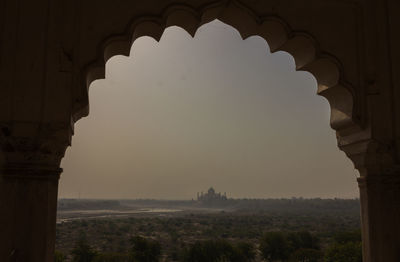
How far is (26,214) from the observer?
3379mm

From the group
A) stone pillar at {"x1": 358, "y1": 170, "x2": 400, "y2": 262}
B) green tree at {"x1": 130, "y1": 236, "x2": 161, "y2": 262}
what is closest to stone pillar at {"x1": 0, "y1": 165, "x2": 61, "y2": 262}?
stone pillar at {"x1": 358, "y1": 170, "x2": 400, "y2": 262}

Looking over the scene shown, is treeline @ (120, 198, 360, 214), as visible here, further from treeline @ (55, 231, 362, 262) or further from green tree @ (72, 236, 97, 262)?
green tree @ (72, 236, 97, 262)

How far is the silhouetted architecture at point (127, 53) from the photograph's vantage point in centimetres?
343

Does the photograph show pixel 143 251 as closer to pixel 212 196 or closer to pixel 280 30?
pixel 280 30

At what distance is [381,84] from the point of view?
421 cm

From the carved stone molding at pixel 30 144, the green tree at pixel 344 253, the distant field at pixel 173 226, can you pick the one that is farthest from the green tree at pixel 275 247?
the carved stone molding at pixel 30 144

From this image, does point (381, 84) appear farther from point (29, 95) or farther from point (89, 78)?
point (29, 95)

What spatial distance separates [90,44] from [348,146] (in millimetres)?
3190

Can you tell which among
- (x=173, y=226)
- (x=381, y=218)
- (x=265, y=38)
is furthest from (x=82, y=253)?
(x=381, y=218)

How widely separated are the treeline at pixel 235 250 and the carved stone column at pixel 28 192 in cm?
3003

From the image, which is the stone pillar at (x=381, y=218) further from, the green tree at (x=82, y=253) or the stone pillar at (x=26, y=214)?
the green tree at (x=82, y=253)

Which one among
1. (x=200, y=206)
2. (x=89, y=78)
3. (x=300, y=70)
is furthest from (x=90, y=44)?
(x=200, y=206)

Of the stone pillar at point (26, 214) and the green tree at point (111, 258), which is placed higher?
the stone pillar at point (26, 214)

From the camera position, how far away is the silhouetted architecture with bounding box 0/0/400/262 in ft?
11.2
